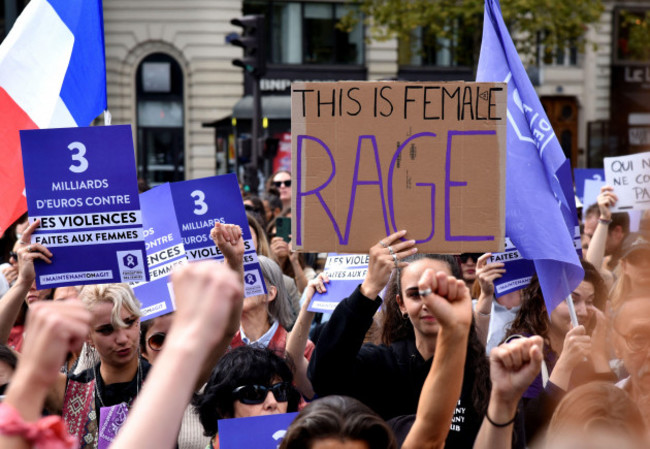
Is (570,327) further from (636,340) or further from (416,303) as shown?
(416,303)

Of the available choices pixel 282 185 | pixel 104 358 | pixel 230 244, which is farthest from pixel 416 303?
pixel 282 185

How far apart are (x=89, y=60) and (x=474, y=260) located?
277 cm

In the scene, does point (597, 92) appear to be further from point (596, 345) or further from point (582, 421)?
point (582, 421)

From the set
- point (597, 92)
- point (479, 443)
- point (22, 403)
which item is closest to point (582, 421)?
point (479, 443)

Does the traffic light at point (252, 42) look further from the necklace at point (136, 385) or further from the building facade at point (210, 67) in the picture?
the building facade at point (210, 67)

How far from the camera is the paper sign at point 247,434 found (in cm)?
316

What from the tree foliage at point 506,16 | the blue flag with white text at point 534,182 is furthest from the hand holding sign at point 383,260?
the tree foliage at point 506,16

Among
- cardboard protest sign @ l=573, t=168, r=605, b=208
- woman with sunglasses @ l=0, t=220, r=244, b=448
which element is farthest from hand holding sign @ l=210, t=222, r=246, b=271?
cardboard protest sign @ l=573, t=168, r=605, b=208

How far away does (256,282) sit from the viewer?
15.1 feet

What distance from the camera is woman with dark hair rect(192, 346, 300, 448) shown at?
341cm

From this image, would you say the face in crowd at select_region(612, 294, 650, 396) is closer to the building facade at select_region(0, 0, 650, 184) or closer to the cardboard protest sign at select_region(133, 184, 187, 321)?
the cardboard protest sign at select_region(133, 184, 187, 321)

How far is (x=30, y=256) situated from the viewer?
3939 mm

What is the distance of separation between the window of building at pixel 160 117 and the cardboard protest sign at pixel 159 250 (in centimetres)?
2302

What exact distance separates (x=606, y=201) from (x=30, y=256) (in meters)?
3.96
